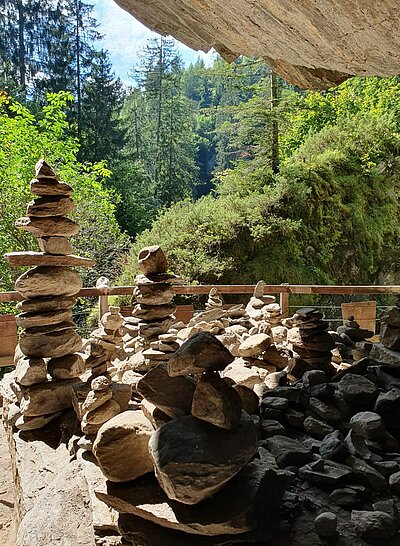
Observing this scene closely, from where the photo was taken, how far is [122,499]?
1.79 metres

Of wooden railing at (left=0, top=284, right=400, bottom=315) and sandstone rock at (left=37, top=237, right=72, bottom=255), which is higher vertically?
sandstone rock at (left=37, top=237, right=72, bottom=255)

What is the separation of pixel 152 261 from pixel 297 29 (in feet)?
7.07

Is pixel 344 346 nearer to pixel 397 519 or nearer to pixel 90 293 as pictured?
pixel 397 519

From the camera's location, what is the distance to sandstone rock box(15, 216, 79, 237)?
3.53 metres

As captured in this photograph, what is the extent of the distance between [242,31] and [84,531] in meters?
2.95

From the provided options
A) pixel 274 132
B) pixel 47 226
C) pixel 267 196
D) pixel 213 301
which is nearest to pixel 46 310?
pixel 47 226

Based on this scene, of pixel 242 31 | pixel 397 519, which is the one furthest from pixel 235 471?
pixel 242 31

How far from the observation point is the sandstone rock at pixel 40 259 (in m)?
3.48

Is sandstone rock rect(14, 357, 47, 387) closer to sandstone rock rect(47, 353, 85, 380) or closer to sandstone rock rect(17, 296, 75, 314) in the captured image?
sandstone rock rect(47, 353, 85, 380)

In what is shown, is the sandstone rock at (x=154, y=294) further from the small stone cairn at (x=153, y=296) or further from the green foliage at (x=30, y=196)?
the green foliage at (x=30, y=196)

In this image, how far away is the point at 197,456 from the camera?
5.08 feet

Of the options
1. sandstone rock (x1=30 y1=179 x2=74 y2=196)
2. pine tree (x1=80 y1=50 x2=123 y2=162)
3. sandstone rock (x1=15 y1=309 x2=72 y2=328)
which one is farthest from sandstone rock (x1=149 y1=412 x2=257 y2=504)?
pine tree (x1=80 y1=50 x2=123 y2=162)

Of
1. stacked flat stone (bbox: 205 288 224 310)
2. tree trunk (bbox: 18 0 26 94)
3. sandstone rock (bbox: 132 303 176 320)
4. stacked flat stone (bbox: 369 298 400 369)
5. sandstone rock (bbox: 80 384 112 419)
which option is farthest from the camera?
tree trunk (bbox: 18 0 26 94)

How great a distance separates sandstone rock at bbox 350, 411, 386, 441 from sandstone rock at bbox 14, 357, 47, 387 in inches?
91.0
